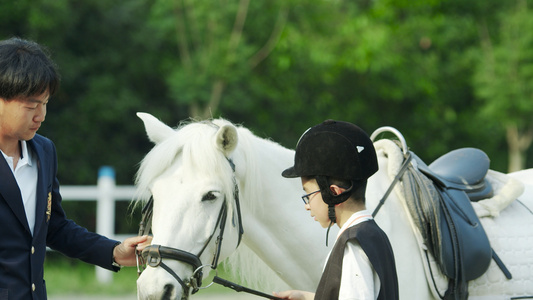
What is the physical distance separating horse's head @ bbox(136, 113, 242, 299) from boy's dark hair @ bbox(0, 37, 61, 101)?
2.07 feet

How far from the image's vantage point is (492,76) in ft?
55.4

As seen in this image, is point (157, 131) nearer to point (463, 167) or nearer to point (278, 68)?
point (463, 167)

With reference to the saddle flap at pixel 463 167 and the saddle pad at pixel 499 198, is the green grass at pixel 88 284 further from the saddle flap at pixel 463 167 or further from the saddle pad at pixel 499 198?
the saddle pad at pixel 499 198

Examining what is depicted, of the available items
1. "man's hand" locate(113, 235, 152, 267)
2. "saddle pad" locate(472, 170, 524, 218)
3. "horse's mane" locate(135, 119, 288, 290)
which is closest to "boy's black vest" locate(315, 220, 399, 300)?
"horse's mane" locate(135, 119, 288, 290)

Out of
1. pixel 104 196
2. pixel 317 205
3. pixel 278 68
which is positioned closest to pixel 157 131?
pixel 317 205

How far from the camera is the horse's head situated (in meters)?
2.46

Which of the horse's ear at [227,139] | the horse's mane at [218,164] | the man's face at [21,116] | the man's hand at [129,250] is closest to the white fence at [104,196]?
the horse's mane at [218,164]

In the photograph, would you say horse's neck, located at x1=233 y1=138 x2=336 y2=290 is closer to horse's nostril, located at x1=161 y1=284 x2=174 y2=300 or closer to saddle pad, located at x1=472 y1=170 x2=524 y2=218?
horse's nostril, located at x1=161 y1=284 x2=174 y2=300

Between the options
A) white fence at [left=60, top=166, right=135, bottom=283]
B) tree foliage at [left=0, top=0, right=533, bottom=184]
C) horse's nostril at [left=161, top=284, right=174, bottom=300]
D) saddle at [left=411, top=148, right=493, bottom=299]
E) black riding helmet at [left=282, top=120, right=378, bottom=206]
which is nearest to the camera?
black riding helmet at [left=282, top=120, right=378, bottom=206]

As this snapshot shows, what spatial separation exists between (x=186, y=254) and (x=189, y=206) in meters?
0.20

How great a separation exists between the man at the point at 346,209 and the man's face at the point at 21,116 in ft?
3.02

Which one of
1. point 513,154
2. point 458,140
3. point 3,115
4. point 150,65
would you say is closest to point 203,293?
point 3,115

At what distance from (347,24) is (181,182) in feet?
43.0

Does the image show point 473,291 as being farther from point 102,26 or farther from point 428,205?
point 102,26
